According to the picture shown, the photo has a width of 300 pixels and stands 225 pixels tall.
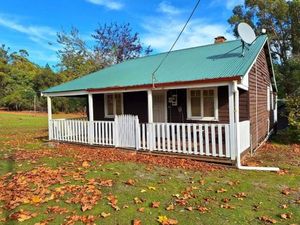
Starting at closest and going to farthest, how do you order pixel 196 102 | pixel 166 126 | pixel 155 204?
1. pixel 155 204
2. pixel 166 126
3. pixel 196 102

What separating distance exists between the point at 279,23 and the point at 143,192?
31041 mm

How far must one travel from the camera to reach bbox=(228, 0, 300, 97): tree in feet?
92.7

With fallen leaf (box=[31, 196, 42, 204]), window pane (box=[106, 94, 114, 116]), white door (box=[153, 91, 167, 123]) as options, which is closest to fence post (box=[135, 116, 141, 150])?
white door (box=[153, 91, 167, 123])

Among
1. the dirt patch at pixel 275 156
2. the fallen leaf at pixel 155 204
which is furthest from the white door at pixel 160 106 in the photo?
the fallen leaf at pixel 155 204

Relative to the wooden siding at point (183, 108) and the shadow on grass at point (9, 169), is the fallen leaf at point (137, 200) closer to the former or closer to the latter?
the shadow on grass at point (9, 169)

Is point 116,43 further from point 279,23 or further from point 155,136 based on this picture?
point 155,136

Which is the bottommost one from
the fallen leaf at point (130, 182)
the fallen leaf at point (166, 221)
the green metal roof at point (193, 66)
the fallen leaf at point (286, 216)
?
the fallen leaf at point (286, 216)

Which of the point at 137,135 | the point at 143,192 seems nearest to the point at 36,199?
the point at 143,192

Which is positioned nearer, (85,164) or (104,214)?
(104,214)

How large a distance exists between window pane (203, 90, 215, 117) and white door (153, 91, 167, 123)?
206cm

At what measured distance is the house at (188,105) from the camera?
29.3 ft

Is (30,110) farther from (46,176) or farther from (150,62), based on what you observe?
(46,176)

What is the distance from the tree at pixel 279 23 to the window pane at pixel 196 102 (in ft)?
57.1

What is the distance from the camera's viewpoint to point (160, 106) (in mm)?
13148
